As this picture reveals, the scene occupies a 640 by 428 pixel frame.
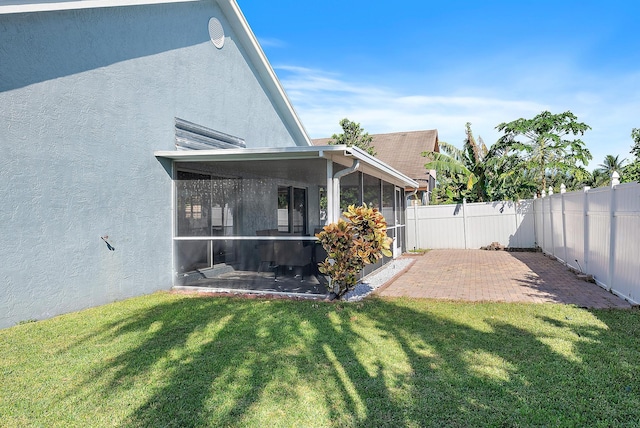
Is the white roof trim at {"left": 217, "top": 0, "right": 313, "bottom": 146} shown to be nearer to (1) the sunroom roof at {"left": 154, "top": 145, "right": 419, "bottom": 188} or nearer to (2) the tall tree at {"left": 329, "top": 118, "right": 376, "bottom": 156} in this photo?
(1) the sunroom roof at {"left": 154, "top": 145, "right": 419, "bottom": 188}

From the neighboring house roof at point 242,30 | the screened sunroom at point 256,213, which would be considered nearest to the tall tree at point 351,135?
the neighboring house roof at point 242,30

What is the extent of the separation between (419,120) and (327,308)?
23.6 meters

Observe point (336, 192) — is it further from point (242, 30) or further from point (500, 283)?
point (242, 30)

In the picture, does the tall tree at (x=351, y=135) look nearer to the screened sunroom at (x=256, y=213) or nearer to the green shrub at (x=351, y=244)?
the screened sunroom at (x=256, y=213)

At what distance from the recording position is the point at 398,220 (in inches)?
548

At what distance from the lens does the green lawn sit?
312cm

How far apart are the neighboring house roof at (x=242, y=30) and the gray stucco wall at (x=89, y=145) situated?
8.9 inches

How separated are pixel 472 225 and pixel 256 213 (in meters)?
11.9

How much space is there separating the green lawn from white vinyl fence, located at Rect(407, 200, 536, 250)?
1082 cm

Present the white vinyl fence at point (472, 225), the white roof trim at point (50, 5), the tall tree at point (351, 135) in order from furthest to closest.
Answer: the tall tree at point (351, 135) → the white vinyl fence at point (472, 225) → the white roof trim at point (50, 5)

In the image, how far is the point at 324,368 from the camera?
159 inches

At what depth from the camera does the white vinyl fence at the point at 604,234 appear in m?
6.12

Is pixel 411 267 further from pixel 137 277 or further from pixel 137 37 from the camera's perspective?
pixel 137 37

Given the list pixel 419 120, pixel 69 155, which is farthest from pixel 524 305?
pixel 419 120
